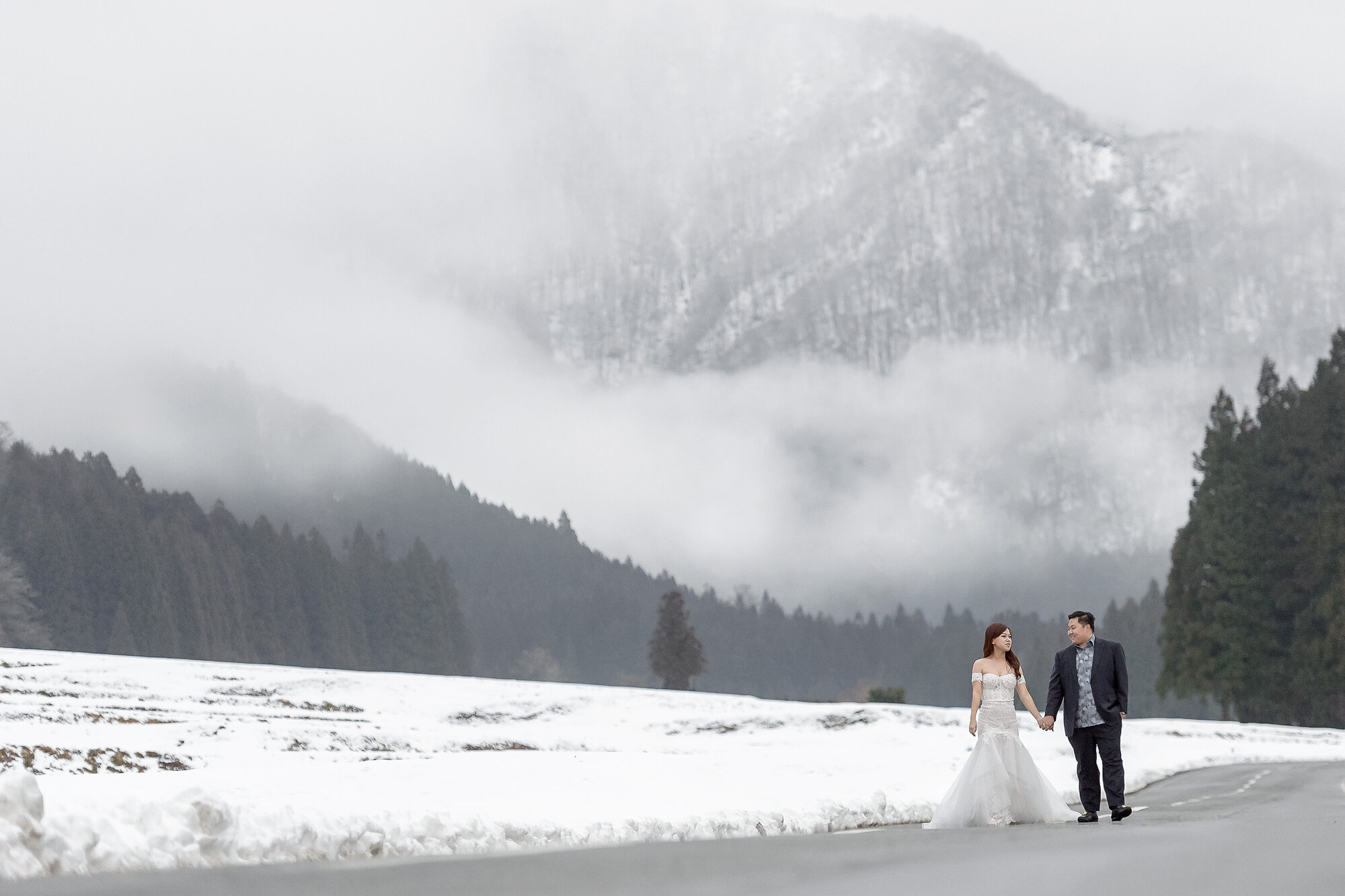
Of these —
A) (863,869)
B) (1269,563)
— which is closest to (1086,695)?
(863,869)

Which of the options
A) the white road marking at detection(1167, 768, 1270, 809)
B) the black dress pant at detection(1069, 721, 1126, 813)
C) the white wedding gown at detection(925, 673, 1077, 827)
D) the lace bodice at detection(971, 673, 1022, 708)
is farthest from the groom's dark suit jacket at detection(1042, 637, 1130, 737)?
the white road marking at detection(1167, 768, 1270, 809)

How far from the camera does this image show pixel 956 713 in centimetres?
4953

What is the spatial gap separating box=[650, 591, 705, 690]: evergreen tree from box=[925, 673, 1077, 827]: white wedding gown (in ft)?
307

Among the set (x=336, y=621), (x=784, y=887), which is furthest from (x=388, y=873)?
(x=336, y=621)

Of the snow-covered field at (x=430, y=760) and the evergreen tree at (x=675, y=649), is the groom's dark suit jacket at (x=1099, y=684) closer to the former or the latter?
the snow-covered field at (x=430, y=760)

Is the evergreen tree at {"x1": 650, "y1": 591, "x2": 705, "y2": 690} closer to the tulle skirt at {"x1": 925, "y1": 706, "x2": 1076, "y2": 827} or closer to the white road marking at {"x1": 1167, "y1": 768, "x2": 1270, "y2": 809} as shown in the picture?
the white road marking at {"x1": 1167, "y1": 768, "x2": 1270, "y2": 809}

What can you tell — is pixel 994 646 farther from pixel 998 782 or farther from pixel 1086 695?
pixel 998 782

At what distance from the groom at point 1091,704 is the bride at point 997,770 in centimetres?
41

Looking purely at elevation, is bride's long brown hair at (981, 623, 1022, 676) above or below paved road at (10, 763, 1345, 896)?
above

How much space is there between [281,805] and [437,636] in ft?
491

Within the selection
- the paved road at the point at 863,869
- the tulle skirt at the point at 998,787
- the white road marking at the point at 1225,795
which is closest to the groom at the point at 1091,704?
the tulle skirt at the point at 998,787

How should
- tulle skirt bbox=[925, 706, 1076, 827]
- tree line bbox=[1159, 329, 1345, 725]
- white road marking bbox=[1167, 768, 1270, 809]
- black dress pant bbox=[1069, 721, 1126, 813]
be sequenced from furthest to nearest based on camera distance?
tree line bbox=[1159, 329, 1345, 725]
white road marking bbox=[1167, 768, 1270, 809]
black dress pant bbox=[1069, 721, 1126, 813]
tulle skirt bbox=[925, 706, 1076, 827]

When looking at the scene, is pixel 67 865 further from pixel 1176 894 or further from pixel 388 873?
pixel 1176 894

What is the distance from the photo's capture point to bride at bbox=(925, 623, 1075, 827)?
1513cm
